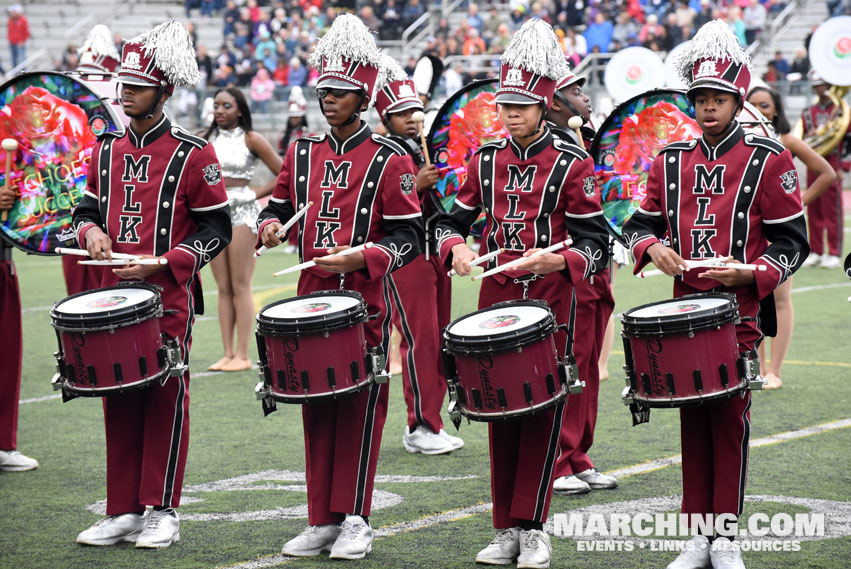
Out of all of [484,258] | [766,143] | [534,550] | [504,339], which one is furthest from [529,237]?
[534,550]

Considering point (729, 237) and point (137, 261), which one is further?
point (137, 261)

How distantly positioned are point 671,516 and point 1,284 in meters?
3.60

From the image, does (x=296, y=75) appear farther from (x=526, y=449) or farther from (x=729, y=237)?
(x=729, y=237)

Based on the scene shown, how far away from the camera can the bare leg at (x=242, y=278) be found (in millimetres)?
9391

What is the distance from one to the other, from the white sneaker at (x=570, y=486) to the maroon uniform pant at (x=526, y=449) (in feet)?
3.42

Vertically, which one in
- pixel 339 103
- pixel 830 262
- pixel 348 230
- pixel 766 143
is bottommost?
pixel 830 262

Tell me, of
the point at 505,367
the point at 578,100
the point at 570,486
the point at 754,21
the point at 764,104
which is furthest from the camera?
the point at 754,21

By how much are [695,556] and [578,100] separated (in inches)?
111

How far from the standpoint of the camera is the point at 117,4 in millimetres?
30125

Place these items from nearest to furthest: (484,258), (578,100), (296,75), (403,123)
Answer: (484,258) → (578,100) → (403,123) → (296,75)

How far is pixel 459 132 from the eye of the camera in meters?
7.08

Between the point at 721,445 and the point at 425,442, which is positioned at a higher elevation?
the point at 721,445

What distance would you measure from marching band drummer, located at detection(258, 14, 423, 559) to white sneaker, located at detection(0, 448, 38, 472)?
6.83 feet

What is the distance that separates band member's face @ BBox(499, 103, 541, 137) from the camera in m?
5.16
